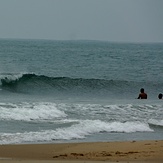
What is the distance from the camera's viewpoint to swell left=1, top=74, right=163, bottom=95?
98.2ft

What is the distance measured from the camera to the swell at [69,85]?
29938mm

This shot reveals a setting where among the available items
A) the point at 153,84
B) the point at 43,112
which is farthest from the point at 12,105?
the point at 153,84

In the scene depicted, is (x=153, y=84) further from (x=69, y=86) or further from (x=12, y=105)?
(x=12, y=105)

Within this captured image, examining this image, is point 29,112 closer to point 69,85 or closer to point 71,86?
point 71,86

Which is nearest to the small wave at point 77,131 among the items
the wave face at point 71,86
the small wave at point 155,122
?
the small wave at point 155,122

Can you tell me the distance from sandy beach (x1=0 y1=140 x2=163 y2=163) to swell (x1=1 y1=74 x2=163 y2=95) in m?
17.3

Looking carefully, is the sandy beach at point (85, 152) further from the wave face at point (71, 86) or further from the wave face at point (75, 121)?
the wave face at point (71, 86)

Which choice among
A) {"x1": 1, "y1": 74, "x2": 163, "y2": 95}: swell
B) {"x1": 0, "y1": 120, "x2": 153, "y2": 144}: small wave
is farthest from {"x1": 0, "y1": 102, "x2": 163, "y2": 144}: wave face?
{"x1": 1, "y1": 74, "x2": 163, "y2": 95}: swell

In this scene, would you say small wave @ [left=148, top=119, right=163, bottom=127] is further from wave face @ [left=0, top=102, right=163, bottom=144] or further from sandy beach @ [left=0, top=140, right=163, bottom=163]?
sandy beach @ [left=0, top=140, right=163, bottom=163]

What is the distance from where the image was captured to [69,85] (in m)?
32.1

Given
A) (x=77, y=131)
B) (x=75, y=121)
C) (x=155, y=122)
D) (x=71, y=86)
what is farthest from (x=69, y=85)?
(x=77, y=131)

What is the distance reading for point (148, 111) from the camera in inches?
728

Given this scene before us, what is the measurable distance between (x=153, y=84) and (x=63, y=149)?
25.4 m

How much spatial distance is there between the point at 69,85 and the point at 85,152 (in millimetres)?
21398
